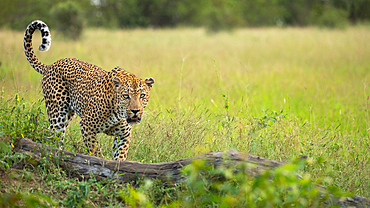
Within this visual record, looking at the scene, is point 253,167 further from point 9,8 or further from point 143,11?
point 143,11

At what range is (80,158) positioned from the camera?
4406 mm

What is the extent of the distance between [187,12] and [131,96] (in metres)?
43.6

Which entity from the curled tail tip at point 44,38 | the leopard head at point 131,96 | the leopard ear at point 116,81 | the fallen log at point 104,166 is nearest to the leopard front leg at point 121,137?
the leopard head at point 131,96

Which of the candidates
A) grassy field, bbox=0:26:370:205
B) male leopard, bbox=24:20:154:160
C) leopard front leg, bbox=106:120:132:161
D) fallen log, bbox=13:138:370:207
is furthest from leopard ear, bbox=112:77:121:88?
fallen log, bbox=13:138:370:207

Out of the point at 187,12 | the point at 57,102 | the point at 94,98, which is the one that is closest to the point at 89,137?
the point at 94,98

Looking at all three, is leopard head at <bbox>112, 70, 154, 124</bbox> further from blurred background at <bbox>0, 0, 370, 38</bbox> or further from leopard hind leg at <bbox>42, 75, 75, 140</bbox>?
blurred background at <bbox>0, 0, 370, 38</bbox>

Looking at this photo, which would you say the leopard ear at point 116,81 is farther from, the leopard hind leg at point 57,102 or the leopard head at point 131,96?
the leopard hind leg at point 57,102

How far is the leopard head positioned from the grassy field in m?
0.60

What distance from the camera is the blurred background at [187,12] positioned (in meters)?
37.2

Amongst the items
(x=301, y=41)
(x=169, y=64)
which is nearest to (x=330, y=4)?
(x=301, y=41)

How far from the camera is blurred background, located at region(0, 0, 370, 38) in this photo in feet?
122

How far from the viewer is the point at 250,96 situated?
10.8m

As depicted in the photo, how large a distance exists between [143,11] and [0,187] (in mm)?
42900

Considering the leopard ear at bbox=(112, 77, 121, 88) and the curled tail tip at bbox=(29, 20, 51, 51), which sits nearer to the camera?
the leopard ear at bbox=(112, 77, 121, 88)
